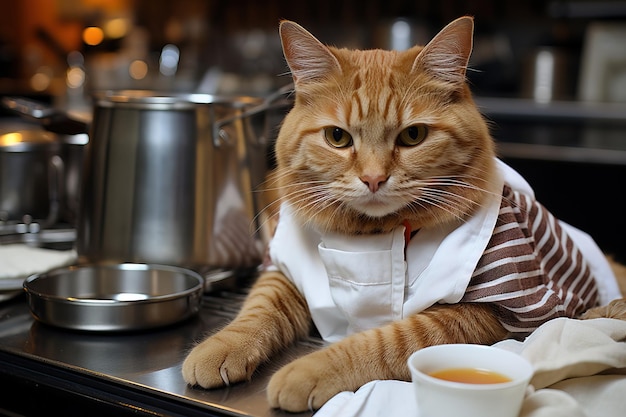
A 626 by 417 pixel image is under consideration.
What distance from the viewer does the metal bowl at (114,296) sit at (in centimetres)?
114

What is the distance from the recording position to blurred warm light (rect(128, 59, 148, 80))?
4.67m

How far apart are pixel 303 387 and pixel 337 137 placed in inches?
15.2

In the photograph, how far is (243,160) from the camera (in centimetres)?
145

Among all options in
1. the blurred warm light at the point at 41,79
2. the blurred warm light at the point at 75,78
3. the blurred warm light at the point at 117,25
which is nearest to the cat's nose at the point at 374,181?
the blurred warm light at the point at 75,78

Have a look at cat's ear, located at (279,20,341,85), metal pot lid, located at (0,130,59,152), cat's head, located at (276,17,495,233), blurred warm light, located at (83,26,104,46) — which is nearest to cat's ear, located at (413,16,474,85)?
cat's head, located at (276,17,495,233)

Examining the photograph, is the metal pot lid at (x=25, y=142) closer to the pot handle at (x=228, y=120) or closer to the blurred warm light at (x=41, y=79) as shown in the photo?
the pot handle at (x=228, y=120)

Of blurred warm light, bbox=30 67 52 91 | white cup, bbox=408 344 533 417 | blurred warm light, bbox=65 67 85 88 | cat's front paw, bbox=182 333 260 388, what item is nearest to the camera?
white cup, bbox=408 344 533 417

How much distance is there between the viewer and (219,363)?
3.26 ft

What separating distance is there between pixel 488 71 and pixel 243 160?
2.99 metres

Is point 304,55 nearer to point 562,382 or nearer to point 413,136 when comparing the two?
point 413,136

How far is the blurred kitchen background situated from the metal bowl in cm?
144

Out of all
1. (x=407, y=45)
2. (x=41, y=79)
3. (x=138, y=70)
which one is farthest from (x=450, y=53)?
(x=41, y=79)

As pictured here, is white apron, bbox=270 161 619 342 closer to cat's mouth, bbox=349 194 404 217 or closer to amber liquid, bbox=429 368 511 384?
cat's mouth, bbox=349 194 404 217

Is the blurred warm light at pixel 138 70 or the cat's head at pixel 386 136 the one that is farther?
the blurred warm light at pixel 138 70
